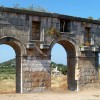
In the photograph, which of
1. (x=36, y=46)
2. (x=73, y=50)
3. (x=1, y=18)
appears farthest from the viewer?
(x=73, y=50)

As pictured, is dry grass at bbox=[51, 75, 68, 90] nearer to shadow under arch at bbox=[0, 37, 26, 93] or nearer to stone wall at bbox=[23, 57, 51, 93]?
stone wall at bbox=[23, 57, 51, 93]

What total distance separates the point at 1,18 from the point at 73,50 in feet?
18.0

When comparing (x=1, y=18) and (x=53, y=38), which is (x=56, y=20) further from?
(x=1, y=18)

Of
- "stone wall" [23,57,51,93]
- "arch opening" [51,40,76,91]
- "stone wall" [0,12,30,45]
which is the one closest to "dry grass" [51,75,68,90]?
"arch opening" [51,40,76,91]

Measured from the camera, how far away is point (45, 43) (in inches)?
736

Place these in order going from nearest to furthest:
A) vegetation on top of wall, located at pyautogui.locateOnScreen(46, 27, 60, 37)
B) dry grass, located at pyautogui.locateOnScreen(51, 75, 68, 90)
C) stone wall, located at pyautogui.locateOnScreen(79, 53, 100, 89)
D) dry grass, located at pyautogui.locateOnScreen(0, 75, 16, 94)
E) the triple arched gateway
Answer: the triple arched gateway, vegetation on top of wall, located at pyautogui.locateOnScreen(46, 27, 60, 37), stone wall, located at pyautogui.locateOnScreen(79, 53, 100, 89), dry grass, located at pyautogui.locateOnScreen(0, 75, 16, 94), dry grass, located at pyautogui.locateOnScreen(51, 75, 68, 90)

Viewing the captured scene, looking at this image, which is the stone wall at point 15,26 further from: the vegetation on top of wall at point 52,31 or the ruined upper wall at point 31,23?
the vegetation on top of wall at point 52,31

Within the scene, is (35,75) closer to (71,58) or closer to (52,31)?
(52,31)

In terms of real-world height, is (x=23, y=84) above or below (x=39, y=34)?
below

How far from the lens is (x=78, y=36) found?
66.8 feet

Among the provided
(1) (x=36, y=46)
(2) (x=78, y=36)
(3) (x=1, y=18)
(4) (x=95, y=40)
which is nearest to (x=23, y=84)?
(1) (x=36, y=46)

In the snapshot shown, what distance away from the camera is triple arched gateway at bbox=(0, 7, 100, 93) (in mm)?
17609

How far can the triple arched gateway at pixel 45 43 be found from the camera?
57.8ft

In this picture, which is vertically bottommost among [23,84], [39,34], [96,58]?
[23,84]
